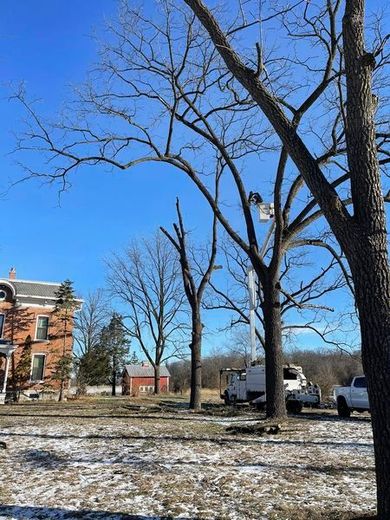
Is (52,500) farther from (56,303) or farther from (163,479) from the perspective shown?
(56,303)

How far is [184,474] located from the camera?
6348 mm

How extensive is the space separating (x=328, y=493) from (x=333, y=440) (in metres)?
4.30

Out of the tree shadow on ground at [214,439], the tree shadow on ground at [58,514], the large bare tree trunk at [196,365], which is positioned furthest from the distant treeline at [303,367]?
the tree shadow on ground at [58,514]

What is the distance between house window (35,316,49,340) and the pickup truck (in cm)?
2094

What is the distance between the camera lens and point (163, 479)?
608 cm

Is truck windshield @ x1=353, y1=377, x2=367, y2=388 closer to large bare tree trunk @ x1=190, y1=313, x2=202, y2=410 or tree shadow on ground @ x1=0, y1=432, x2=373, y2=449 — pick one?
large bare tree trunk @ x1=190, y1=313, x2=202, y2=410

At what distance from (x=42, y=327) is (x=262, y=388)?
16.4 metres

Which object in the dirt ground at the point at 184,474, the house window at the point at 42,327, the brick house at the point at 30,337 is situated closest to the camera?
the dirt ground at the point at 184,474

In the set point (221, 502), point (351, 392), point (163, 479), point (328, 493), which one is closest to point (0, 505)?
point (163, 479)

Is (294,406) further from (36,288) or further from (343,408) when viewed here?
(36,288)

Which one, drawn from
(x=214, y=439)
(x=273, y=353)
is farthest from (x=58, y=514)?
(x=273, y=353)

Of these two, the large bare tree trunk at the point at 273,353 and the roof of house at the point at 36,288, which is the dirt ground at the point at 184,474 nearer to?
the large bare tree trunk at the point at 273,353

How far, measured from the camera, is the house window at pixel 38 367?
30.8 m

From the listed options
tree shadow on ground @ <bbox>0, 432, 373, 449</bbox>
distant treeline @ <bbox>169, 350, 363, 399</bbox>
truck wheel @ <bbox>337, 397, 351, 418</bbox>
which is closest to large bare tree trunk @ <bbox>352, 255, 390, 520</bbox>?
tree shadow on ground @ <bbox>0, 432, 373, 449</bbox>
